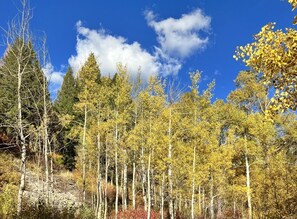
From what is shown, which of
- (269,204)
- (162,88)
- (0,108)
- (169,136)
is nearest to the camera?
(269,204)

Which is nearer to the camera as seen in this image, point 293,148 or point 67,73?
point 293,148

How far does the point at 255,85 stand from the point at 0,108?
874 inches

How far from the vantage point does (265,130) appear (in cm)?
2064

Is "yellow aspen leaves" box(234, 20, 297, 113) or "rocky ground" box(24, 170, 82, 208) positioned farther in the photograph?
"rocky ground" box(24, 170, 82, 208)

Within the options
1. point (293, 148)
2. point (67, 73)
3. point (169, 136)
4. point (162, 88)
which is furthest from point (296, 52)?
point (67, 73)

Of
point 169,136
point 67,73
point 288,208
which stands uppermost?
point 67,73

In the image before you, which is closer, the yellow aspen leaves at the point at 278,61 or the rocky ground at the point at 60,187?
the yellow aspen leaves at the point at 278,61

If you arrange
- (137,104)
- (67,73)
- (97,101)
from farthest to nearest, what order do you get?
1. (67,73)
2. (137,104)
3. (97,101)

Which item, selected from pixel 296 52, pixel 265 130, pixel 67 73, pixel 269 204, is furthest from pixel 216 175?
pixel 67 73

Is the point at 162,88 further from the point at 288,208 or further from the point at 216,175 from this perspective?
the point at 288,208

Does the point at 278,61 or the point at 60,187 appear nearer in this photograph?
the point at 278,61

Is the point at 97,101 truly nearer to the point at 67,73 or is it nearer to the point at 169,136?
the point at 169,136

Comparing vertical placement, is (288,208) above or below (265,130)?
below

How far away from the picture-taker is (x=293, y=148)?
27.1 metres
